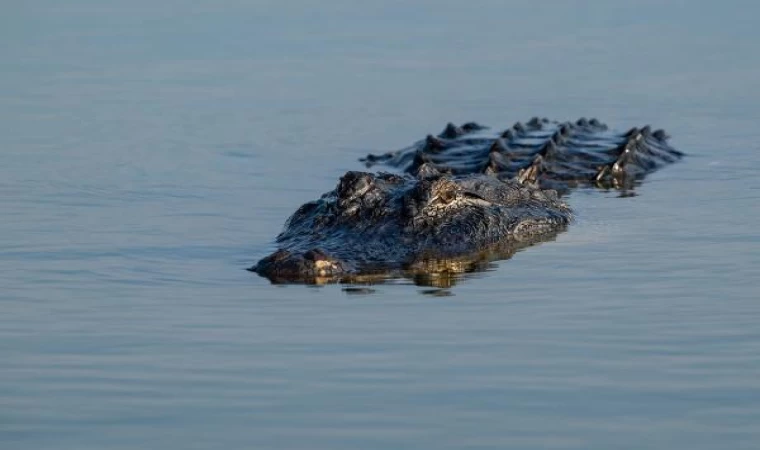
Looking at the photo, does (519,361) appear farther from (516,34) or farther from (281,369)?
(516,34)

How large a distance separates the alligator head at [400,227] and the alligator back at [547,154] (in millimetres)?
2657

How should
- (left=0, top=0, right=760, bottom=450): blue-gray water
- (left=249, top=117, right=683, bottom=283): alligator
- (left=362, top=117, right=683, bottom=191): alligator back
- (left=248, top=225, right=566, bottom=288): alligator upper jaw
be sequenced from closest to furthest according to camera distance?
(left=0, top=0, right=760, bottom=450): blue-gray water → (left=248, top=225, right=566, bottom=288): alligator upper jaw → (left=249, top=117, right=683, bottom=283): alligator → (left=362, top=117, right=683, bottom=191): alligator back

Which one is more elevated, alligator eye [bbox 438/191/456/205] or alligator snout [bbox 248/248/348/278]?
alligator eye [bbox 438/191/456/205]

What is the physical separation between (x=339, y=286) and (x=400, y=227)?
1545mm

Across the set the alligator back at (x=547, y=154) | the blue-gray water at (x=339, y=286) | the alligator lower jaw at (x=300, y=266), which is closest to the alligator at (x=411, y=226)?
the alligator lower jaw at (x=300, y=266)

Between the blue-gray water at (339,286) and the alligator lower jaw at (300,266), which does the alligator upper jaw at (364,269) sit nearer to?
the alligator lower jaw at (300,266)

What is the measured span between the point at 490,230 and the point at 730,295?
2917 millimetres

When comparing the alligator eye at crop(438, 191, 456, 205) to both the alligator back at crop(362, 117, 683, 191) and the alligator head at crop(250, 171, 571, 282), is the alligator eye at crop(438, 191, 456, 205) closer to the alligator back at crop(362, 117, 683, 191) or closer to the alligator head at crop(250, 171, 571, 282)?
the alligator head at crop(250, 171, 571, 282)

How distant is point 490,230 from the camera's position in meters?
13.8

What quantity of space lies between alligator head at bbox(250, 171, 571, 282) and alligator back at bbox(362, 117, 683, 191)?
2.66 meters

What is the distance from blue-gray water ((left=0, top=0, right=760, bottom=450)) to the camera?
27.6 feet

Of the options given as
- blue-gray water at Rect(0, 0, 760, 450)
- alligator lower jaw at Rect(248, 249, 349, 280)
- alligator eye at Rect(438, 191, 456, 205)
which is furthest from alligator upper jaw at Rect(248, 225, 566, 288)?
alligator eye at Rect(438, 191, 456, 205)

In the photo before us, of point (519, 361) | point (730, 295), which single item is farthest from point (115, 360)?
point (730, 295)

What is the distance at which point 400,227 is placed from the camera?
520 inches
